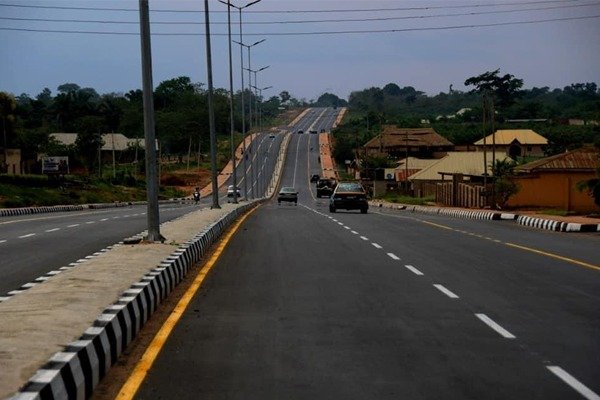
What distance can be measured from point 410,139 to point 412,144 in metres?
0.85

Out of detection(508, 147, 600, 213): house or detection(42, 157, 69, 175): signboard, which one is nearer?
detection(508, 147, 600, 213): house

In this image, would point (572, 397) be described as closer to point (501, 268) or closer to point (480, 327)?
point (480, 327)

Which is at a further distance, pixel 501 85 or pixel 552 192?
pixel 501 85

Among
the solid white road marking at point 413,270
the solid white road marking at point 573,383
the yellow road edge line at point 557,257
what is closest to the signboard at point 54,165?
the yellow road edge line at point 557,257

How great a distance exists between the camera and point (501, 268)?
56.5 feet

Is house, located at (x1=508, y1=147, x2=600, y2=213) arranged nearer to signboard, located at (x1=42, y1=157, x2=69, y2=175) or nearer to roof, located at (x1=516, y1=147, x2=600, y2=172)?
roof, located at (x1=516, y1=147, x2=600, y2=172)

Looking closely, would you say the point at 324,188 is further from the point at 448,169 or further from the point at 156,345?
the point at 156,345

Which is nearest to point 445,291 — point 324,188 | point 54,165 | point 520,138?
point 54,165

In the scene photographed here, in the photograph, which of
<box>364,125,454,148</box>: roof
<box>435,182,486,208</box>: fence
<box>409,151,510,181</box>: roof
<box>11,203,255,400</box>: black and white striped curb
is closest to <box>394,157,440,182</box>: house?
<box>409,151,510,181</box>: roof

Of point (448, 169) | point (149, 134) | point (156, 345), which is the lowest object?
point (156, 345)

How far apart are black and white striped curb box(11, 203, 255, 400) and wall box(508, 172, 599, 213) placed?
143 ft

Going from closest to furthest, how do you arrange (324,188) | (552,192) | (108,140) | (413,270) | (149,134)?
(413,270)
(149,134)
(552,192)
(324,188)
(108,140)

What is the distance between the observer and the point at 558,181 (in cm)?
5628

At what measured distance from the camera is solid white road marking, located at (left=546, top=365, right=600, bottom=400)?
699cm
